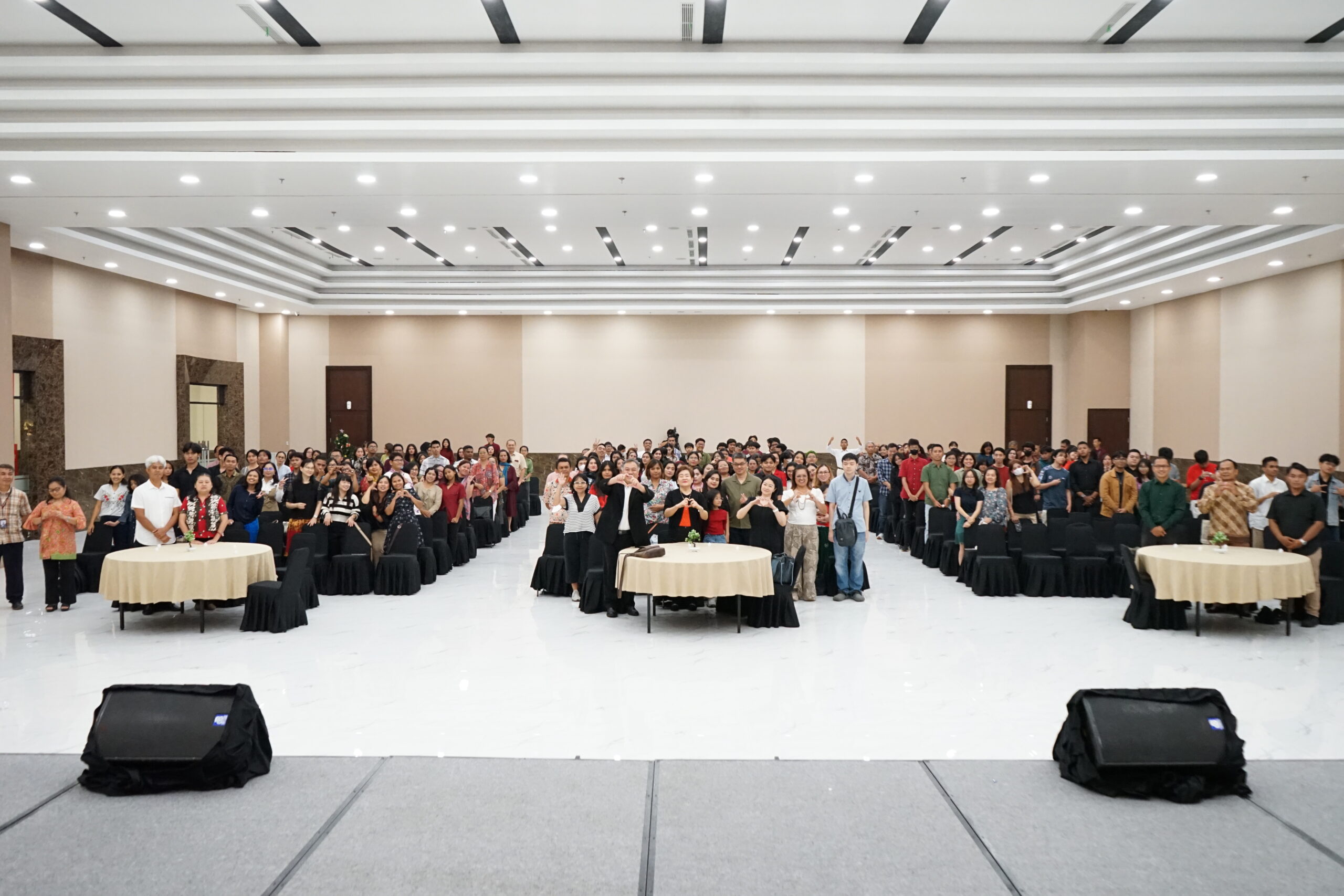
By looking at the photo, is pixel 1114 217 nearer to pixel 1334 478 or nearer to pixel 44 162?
pixel 1334 478

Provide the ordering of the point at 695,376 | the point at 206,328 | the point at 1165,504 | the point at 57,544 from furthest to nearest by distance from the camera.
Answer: the point at 695,376
the point at 206,328
the point at 1165,504
the point at 57,544

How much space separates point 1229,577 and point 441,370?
19022 mm

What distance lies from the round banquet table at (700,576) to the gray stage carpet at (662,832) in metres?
3.01

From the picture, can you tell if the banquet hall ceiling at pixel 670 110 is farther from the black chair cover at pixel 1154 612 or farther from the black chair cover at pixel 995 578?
the black chair cover at pixel 1154 612

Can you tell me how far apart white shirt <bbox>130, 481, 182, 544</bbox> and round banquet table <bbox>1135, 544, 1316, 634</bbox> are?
10.1 m

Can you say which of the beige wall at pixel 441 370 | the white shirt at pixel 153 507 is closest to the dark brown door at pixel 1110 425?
the beige wall at pixel 441 370

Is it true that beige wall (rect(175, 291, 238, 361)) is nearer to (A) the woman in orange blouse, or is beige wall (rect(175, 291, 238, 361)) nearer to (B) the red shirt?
(A) the woman in orange blouse

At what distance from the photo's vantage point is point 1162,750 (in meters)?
4.52

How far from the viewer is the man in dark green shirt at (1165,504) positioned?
32.8ft

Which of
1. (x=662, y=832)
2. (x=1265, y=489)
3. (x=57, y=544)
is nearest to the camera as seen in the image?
(x=662, y=832)

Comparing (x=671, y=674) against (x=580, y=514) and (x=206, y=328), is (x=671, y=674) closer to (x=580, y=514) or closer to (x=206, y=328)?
(x=580, y=514)

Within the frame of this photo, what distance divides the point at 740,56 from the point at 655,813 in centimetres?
694

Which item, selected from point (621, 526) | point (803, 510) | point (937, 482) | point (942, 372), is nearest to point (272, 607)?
point (621, 526)

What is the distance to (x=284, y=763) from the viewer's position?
497cm
